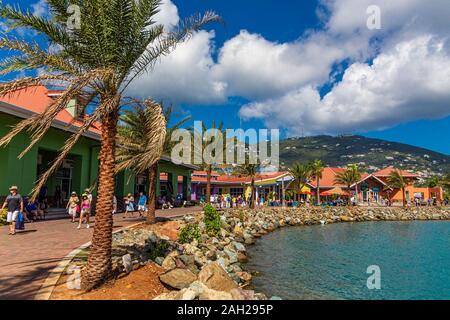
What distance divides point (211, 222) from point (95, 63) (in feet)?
41.4

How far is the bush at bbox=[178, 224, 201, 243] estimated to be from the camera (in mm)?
14508

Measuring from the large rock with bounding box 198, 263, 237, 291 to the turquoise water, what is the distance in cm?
270

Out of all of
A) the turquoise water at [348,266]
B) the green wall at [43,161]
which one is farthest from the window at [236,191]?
the turquoise water at [348,266]

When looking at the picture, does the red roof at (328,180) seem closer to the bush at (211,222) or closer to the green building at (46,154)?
the green building at (46,154)

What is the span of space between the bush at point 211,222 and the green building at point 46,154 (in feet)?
16.6

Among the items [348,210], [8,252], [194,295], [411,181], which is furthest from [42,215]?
[411,181]

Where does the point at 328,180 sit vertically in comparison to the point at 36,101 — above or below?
below

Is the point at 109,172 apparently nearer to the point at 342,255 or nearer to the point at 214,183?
the point at 342,255

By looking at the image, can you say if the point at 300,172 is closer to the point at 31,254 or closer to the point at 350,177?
the point at 350,177

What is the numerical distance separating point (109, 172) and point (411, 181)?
6268 centimetres

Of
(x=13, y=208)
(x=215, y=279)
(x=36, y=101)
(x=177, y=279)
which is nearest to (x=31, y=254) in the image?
(x=13, y=208)

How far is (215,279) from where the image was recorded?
8117 mm

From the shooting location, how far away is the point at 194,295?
6383 mm

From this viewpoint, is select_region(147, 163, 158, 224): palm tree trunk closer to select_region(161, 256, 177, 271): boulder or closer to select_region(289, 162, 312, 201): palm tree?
select_region(161, 256, 177, 271): boulder
